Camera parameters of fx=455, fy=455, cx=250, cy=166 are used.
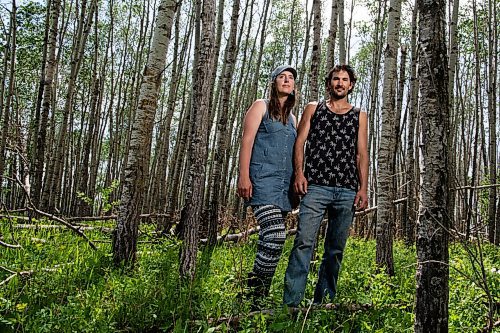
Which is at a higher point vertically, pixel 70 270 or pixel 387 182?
pixel 387 182

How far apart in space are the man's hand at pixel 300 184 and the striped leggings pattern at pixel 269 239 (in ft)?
0.68

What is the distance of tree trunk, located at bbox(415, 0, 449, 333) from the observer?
2035 millimetres

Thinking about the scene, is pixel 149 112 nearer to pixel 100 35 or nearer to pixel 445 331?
pixel 445 331

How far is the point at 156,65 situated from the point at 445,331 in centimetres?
347

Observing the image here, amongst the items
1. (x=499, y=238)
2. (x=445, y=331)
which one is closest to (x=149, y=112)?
(x=445, y=331)

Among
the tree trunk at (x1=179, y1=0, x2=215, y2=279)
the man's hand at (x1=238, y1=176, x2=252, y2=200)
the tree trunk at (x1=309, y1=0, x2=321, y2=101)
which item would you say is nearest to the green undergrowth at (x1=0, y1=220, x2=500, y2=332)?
the tree trunk at (x1=179, y1=0, x2=215, y2=279)

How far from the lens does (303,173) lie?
10.7 ft

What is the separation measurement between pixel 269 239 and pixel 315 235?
0.35 meters

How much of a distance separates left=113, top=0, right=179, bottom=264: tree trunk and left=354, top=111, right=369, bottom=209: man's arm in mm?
2068

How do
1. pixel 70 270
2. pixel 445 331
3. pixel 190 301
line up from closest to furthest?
pixel 445 331 → pixel 190 301 → pixel 70 270

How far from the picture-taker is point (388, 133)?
5367mm

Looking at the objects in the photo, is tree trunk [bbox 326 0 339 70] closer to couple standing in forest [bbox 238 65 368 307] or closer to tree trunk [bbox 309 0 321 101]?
tree trunk [bbox 309 0 321 101]

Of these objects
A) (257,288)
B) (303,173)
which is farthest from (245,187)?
(257,288)

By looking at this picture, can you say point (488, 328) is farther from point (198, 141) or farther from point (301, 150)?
point (198, 141)
